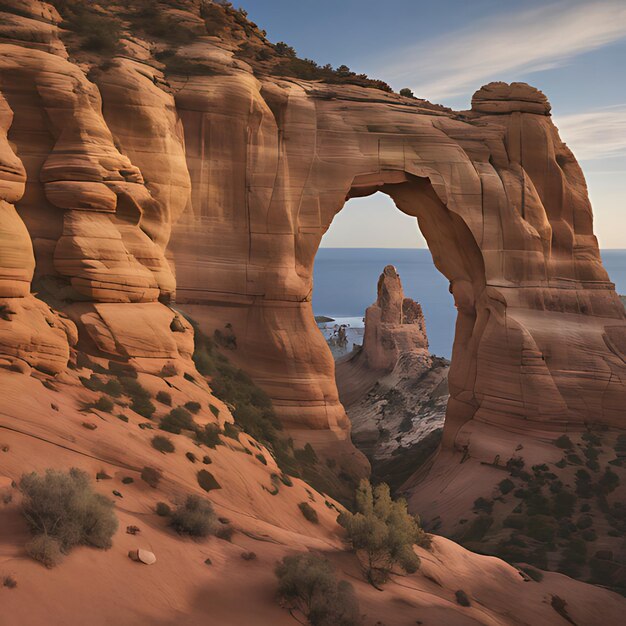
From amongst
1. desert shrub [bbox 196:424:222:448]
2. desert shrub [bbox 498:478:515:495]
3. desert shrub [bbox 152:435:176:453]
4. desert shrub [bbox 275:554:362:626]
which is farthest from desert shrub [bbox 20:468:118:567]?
desert shrub [bbox 498:478:515:495]

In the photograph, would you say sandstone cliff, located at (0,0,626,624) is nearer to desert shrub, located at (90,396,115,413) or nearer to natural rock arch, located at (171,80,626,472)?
natural rock arch, located at (171,80,626,472)

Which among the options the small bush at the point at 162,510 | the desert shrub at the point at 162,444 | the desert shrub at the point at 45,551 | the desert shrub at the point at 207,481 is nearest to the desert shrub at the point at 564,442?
the desert shrub at the point at 207,481

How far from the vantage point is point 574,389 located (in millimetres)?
29859

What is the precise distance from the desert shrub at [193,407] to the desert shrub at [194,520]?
599 cm

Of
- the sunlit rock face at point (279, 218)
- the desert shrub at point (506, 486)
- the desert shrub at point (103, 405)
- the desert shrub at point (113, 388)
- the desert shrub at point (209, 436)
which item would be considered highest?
the sunlit rock face at point (279, 218)

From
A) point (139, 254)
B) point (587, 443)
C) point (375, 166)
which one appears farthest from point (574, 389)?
point (139, 254)

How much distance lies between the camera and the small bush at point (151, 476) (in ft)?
42.2

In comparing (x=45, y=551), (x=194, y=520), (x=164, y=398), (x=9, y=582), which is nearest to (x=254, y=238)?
(x=164, y=398)

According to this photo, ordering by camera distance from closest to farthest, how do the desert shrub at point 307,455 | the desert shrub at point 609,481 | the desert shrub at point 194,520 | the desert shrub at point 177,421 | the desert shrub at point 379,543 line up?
the desert shrub at point 194,520 < the desert shrub at point 379,543 < the desert shrub at point 177,421 < the desert shrub at point 307,455 < the desert shrub at point 609,481

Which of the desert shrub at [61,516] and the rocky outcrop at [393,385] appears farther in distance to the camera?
the rocky outcrop at [393,385]

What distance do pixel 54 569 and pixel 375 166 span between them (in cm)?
2447

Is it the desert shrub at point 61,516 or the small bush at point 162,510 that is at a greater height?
the desert shrub at point 61,516

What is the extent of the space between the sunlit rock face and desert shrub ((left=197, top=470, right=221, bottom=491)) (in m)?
4.64

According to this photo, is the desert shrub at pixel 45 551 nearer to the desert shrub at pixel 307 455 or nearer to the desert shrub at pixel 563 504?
the desert shrub at pixel 307 455
